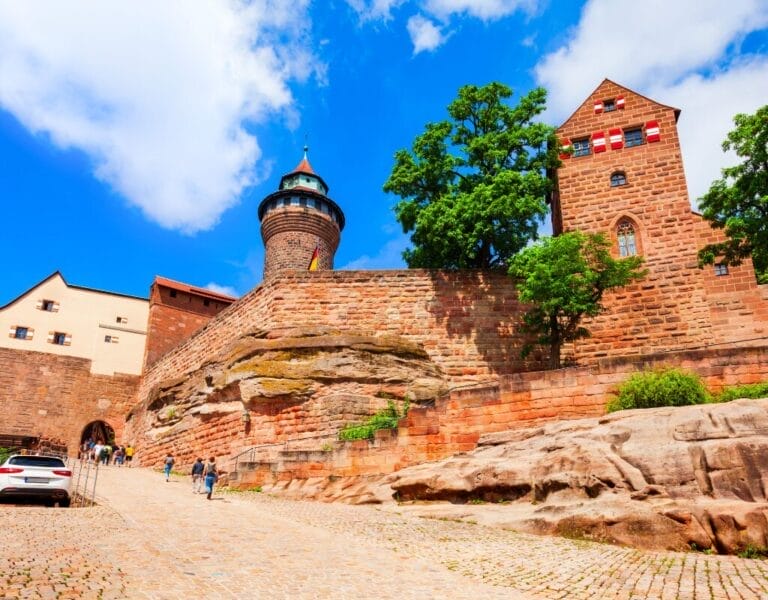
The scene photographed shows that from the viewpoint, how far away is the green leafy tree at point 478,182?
21281 millimetres

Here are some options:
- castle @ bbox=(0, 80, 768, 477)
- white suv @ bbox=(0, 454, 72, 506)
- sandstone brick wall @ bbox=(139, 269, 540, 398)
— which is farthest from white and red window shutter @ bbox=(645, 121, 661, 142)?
white suv @ bbox=(0, 454, 72, 506)

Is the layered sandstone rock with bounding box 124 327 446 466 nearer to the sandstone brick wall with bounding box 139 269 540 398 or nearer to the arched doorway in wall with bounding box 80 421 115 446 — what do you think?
the sandstone brick wall with bounding box 139 269 540 398

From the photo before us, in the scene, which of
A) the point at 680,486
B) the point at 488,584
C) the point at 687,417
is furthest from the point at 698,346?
the point at 488,584

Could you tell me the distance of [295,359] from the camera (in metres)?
20.2

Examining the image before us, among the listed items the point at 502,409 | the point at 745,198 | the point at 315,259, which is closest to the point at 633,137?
the point at 745,198

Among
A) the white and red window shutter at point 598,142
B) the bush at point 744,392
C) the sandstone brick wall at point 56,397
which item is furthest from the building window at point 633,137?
the sandstone brick wall at point 56,397

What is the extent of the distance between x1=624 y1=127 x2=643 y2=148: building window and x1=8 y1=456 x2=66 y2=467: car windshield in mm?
20307

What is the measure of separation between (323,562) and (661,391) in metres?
8.42

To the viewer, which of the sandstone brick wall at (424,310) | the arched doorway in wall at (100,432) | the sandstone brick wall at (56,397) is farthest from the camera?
the arched doorway in wall at (100,432)

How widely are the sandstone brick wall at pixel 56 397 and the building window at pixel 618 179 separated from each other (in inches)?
1104

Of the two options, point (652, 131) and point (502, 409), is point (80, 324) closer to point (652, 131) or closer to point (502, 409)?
point (502, 409)

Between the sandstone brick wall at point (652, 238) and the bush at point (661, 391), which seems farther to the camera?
the sandstone brick wall at point (652, 238)

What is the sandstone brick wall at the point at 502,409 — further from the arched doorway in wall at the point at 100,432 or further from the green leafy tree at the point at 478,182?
the arched doorway in wall at the point at 100,432

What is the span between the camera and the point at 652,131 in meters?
22.5
